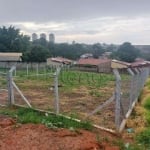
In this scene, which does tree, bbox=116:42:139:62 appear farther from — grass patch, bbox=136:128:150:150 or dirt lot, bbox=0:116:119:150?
dirt lot, bbox=0:116:119:150

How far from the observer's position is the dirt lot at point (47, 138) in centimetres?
661

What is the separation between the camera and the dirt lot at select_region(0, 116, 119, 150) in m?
6.61

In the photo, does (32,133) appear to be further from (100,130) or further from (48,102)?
(48,102)

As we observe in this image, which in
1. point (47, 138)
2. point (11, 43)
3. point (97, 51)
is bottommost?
point (97, 51)

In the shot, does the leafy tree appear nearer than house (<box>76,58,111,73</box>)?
No

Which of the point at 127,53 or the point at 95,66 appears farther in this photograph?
the point at 127,53

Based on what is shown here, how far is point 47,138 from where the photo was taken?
7.05 meters

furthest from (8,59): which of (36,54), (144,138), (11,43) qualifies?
(144,138)

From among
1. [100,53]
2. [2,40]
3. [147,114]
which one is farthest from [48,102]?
[100,53]

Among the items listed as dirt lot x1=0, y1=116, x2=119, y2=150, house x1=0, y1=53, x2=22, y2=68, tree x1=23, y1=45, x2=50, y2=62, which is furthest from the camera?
tree x1=23, y1=45, x2=50, y2=62

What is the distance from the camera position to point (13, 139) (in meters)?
6.98

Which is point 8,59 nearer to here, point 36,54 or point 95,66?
point 36,54

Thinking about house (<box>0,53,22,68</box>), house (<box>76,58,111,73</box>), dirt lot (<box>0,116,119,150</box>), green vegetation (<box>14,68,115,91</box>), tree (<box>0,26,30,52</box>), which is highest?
tree (<box>0,26,30,52</box>)

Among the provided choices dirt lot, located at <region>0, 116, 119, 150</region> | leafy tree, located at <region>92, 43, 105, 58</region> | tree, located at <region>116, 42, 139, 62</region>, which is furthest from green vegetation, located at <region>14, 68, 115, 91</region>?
leafy tree, located at <region>92, 43, 105, 58</region>
